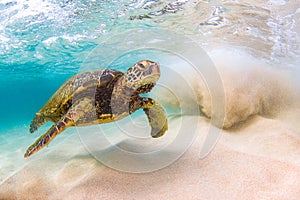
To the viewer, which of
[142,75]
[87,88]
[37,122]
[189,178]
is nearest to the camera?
[189,178]

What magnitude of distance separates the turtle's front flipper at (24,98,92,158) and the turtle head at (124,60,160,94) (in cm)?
85

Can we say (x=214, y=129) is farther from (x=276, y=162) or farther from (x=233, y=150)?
(x=276, y=162)

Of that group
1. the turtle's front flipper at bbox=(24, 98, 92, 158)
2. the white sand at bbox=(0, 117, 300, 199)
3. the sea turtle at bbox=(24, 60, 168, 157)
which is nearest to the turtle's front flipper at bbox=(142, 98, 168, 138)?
the sea turtle at bbox=(24, 60, 168, 157)

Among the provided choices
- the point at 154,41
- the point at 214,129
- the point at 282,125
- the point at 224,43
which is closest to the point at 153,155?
the point at 214,129

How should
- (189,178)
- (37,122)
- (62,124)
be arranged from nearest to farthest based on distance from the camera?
(189,178)
(62,124)
(37,122)

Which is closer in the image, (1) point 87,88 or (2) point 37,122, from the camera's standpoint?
(1) point 87,88

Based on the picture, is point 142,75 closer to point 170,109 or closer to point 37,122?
point 37,122

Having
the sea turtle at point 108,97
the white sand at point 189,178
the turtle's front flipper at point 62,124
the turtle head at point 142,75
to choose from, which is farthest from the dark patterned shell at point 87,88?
the white sand at point 189,178

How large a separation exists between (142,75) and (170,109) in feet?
16.2

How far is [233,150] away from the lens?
325 cm

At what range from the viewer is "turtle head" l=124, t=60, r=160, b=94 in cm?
330

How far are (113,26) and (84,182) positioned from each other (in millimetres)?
8996

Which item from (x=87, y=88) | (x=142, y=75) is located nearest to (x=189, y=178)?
(x=142, y=75)

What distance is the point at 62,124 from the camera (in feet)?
10.4
